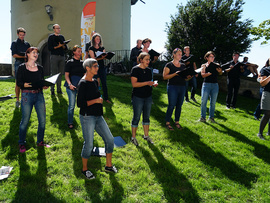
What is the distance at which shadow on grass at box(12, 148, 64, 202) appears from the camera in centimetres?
283

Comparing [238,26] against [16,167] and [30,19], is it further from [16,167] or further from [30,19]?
[30,19]

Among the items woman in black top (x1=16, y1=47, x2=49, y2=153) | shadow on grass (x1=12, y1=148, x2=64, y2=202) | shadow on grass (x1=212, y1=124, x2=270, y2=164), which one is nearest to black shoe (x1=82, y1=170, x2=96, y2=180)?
shadow on grass (x1=12, y1=148, x2=64, y2=202)

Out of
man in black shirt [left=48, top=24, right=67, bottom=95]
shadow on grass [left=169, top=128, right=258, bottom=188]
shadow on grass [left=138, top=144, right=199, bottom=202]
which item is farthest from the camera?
man in black shirt [left=48, top=24, right=67, bottom=95]

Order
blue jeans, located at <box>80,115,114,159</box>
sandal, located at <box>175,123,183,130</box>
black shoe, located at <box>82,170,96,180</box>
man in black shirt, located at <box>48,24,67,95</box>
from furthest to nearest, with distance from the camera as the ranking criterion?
man in black shirt, located at <box>48,24,67,95</box> → sandal, located at <box>175,123,183,130</box> → black shoe, located at <box>82,170,96,180</box> → blue jeans, located at <box>80,115,114,159</box>

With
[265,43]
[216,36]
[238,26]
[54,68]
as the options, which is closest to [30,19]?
[54,68]

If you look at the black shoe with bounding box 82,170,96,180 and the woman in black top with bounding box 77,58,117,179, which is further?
the black shoe with bounding box 82,170,96,180

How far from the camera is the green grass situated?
3014mm

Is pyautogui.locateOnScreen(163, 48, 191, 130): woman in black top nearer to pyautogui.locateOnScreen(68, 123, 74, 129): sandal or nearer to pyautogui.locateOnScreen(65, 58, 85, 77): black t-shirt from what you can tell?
pyautogui.locateOnScreen(65, 58, 85, 77): black t-shirt

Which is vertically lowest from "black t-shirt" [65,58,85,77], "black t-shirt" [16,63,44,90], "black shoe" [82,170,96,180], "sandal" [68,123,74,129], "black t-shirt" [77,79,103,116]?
"black shoe" [82,170,96,180]

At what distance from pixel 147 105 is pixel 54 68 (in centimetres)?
391

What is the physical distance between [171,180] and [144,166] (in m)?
0.58

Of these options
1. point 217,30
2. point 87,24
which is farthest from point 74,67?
point 217,30

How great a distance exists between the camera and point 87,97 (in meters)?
3.08

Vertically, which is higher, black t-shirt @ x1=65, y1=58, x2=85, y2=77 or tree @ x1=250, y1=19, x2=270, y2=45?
Result: tree @ x1=250, y1=19, x2=270, y2=45
